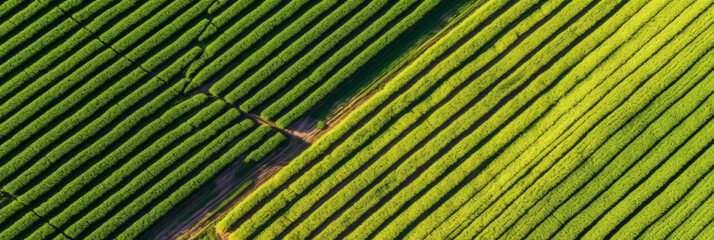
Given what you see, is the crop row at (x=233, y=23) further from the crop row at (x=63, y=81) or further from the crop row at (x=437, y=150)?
the crop row at (x=437, y=150)

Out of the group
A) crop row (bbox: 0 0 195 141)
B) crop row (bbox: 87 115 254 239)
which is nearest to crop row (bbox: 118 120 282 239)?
crop row (bbox: 87 115 254 239)

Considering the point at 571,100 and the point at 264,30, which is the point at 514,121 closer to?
the point at 571,100

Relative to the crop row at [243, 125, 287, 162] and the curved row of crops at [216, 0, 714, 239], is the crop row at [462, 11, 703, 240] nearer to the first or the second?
the curved row of crops at [216, 0, 714, 239]

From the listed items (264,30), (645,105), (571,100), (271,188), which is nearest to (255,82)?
(264,30)

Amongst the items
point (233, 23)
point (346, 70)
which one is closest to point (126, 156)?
point (233, 23)

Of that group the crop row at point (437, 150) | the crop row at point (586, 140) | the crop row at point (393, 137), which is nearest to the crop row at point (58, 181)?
the crop row at point (393, 137)

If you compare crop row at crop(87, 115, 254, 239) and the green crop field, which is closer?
crop row at crop(87, 115, 254, 239)
